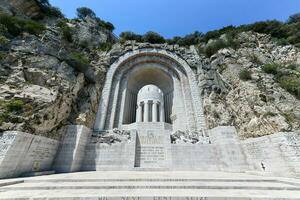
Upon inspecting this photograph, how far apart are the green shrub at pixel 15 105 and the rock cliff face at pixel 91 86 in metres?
0.04

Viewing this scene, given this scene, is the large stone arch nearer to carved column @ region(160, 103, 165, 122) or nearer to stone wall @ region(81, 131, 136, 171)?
carved column @ region(160, 103, 165, 122)

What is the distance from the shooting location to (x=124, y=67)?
16.7 m

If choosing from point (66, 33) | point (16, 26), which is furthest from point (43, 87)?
point (66, 33)

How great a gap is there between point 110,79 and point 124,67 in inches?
104

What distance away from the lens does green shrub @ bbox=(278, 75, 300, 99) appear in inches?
375

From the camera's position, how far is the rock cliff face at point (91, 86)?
7871 millimetres

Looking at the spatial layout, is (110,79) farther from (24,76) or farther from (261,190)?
(261,190)

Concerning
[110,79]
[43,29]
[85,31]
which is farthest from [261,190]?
[85,31]


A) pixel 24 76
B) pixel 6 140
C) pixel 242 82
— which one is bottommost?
pixel 6 140

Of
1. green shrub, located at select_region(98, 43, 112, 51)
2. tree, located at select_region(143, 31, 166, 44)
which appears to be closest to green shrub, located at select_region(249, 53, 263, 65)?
tree, located at select_region(143, 31, 166, 44)

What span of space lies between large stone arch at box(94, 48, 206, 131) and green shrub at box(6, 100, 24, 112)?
5770 millimetres

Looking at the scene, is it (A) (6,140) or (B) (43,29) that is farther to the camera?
(B) (43,29)

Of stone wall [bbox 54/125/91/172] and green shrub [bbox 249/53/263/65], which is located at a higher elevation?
green shrub [bbox 249/53/263/65]

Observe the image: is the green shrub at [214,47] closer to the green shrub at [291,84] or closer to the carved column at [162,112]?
the green shrub at [291,84]
